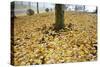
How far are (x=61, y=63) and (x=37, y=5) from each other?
0.75m

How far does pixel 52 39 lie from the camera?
2242 millimetres

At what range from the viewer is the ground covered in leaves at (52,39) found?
2113 millimetres

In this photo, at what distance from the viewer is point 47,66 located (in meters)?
2.19

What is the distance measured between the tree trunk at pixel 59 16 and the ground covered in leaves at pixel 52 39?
0.05 metres

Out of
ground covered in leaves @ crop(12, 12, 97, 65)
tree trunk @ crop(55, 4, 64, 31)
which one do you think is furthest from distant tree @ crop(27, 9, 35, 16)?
tree trunk @ crop(55, 4, 64, 31)

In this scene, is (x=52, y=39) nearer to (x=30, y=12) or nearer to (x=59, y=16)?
(x=59, y=16)

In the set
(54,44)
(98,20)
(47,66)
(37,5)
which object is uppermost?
(37,5)

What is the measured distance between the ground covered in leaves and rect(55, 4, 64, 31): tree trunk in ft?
0.15

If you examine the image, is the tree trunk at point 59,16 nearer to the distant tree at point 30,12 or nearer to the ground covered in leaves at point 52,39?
the ground covered in leaves at point 52,39

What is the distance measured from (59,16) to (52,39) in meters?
0.29

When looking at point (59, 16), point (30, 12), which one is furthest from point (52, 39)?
point (30, 12)

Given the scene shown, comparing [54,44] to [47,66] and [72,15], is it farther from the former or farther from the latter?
[72,15]
